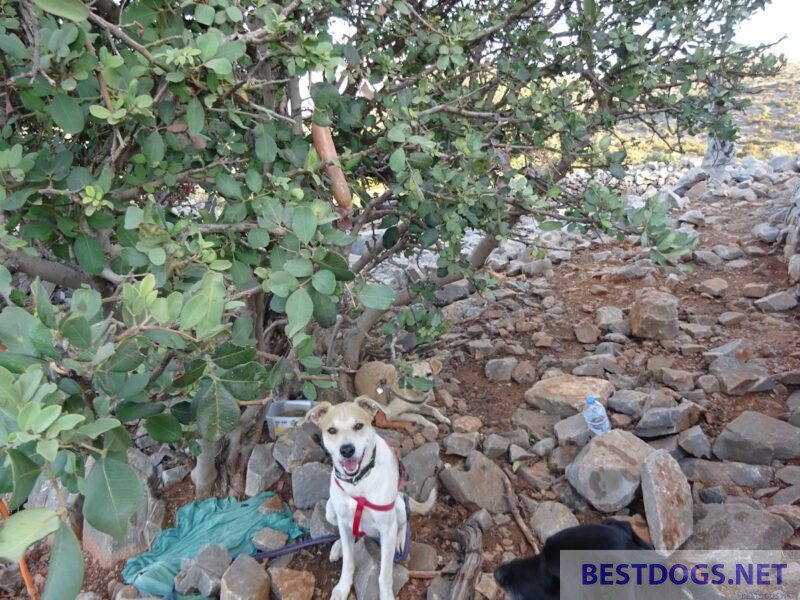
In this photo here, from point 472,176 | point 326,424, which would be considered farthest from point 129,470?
point 472,176

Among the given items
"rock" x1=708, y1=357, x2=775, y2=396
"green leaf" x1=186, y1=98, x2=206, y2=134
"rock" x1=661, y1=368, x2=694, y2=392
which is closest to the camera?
"green leaf" x1=186, y1=98, x2=206, y2=134

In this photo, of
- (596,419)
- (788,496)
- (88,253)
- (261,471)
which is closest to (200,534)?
(261,471)

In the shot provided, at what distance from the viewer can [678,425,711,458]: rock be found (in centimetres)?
300

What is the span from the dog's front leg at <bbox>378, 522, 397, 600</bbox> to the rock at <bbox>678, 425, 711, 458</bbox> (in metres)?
1.90

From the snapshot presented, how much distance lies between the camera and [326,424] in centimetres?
247

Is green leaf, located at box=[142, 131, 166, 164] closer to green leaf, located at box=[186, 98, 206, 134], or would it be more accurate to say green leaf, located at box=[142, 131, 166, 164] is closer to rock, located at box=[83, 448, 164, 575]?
green leaf, located at box=[186, 98, 206, 134]

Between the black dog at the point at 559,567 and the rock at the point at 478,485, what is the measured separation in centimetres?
68

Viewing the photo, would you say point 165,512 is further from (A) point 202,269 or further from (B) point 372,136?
(B) point 372,136

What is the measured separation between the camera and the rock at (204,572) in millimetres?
2389

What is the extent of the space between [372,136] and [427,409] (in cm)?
199

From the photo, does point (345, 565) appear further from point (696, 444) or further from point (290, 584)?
point (696, 444)

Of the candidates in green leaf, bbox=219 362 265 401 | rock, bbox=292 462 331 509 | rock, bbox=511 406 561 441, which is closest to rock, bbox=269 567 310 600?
rock, bbox=292 462 331 509

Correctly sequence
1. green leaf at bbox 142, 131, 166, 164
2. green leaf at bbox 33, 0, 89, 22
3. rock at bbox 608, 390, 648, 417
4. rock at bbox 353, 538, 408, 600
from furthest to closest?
rock at bbox 608, 390, 648, 417 < rock at bbox 353, 538, 408, 600 < green leaf at bbox 142, 131, 166, 164 < green leaf at bbox 33, 0, 89, 22

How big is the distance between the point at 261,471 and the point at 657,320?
3467mm
